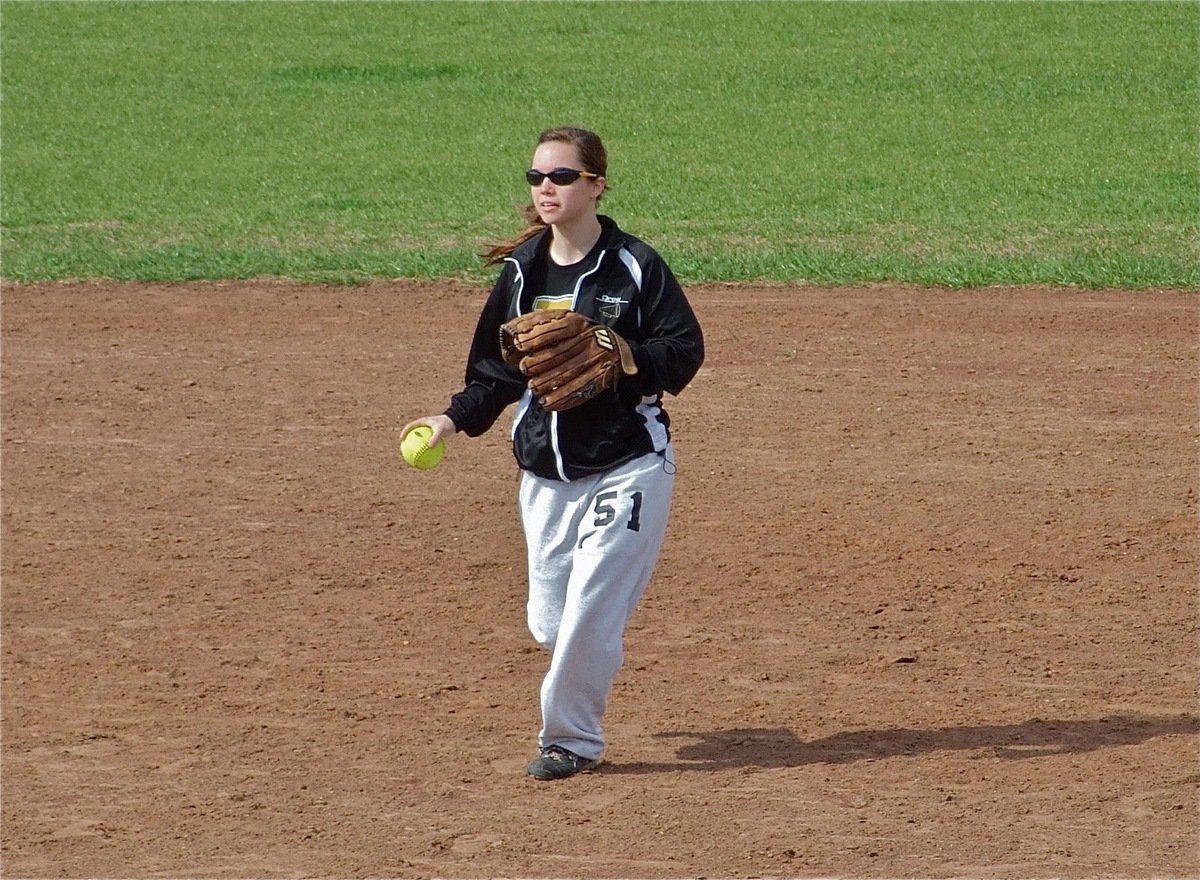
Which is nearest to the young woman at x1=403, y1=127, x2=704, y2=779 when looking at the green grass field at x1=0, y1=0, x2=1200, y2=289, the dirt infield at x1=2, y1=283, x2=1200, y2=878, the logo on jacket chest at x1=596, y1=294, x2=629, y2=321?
the logo on jacket chest at x1=596, y1=294, x2=629, y2=321

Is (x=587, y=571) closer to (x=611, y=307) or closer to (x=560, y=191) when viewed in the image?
(x=611, y=307)

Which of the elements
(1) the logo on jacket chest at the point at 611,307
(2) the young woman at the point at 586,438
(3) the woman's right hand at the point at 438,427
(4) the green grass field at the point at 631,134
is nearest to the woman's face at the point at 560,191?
(2) the young woman at the point at 586,438

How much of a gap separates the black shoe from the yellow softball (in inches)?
37.3

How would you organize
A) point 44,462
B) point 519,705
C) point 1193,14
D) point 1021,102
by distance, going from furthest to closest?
1. point 1193,14
2. point 1021,102
3. point 44,462
4. point 519,705

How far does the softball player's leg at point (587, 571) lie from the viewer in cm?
507

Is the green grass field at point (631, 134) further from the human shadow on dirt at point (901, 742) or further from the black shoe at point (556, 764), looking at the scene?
the black shoe at point (556, 764)

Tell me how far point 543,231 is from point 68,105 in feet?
52.8

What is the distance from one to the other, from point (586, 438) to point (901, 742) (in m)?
1.45

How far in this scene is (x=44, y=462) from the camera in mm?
8586

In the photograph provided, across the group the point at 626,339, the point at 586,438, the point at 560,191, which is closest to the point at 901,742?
the point at 586,438

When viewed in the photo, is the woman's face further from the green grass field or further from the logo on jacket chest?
the green grass field

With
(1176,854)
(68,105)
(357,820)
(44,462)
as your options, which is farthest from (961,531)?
(68,105)

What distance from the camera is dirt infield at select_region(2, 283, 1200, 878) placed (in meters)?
4.89

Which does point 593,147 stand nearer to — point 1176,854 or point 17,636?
point 1176,854
